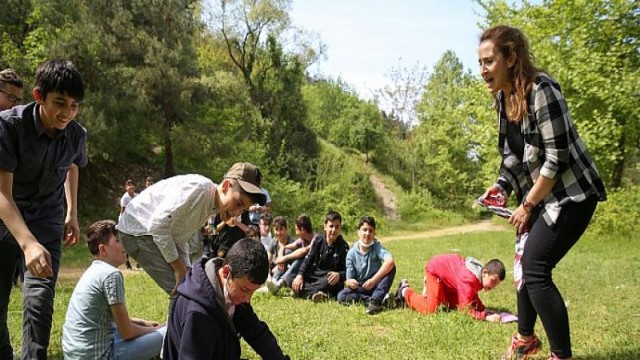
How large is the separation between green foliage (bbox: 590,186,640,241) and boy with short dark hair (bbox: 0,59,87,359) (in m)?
13.7

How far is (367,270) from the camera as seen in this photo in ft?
19.3

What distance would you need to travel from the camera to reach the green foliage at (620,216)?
1354cm

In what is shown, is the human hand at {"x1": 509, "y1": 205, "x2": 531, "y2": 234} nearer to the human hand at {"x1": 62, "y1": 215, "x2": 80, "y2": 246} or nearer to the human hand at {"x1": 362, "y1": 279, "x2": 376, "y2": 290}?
the human hand at {"x1": 62, "y1": 215, "x2": 80, "y2": 246}

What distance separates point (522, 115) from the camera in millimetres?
2830

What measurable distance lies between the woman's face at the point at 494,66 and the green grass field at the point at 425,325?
1721mm

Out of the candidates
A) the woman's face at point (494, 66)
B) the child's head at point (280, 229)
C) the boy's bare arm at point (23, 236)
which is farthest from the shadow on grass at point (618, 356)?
the child's head at point (280, 229)

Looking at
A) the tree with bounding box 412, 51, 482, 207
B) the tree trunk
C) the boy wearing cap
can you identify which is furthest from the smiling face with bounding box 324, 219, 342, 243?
the tree with bounding box 412, 51, 482, 207

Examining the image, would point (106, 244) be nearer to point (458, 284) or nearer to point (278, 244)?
point (458, 284)

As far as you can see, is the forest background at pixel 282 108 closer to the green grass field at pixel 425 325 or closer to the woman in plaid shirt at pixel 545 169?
the green grass field at pixel 425 325

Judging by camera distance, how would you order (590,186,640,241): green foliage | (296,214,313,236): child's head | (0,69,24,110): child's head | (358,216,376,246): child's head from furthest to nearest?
(590,186,640,241): green foliage < (296,214,313,236): child's head < (358,216,376,246): child's head < (0,69,24,110): child's head

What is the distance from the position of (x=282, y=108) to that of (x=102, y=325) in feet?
79.6

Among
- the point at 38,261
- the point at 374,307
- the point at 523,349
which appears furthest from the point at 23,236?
the point at 374,307

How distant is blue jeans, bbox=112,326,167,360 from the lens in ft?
10.3

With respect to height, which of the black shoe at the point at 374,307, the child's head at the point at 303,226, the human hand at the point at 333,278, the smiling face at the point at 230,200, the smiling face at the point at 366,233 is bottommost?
the black shoe at the point at 374,307
